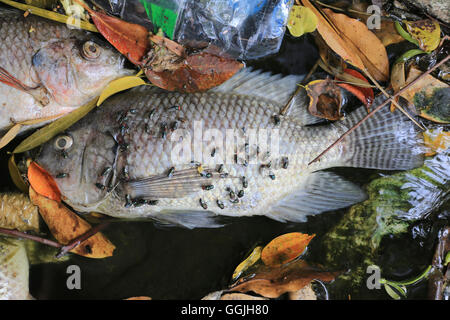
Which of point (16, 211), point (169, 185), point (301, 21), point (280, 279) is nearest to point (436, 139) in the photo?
point (301, 21)

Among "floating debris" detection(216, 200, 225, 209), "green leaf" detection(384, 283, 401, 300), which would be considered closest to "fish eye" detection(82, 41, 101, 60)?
"floating debris" detection(216, 200, 225, 209)

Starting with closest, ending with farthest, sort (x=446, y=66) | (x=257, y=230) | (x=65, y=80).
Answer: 1. (x=65, y=80)
2. (x=446, y=66)
3. (x=257, y=230)

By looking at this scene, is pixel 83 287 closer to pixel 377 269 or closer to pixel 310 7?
Answer: pixel 377 269

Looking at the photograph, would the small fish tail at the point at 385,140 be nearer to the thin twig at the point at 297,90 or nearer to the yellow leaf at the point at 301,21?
the thin twig at the point at 297,90

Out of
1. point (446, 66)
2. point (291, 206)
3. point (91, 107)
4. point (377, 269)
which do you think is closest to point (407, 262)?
point (377, 269)

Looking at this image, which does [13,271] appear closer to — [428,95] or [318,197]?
[318,197]

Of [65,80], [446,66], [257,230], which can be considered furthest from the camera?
[257,230]

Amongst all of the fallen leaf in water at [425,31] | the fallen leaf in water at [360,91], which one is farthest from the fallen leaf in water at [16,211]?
the fallen leaf in water at [425,31]
